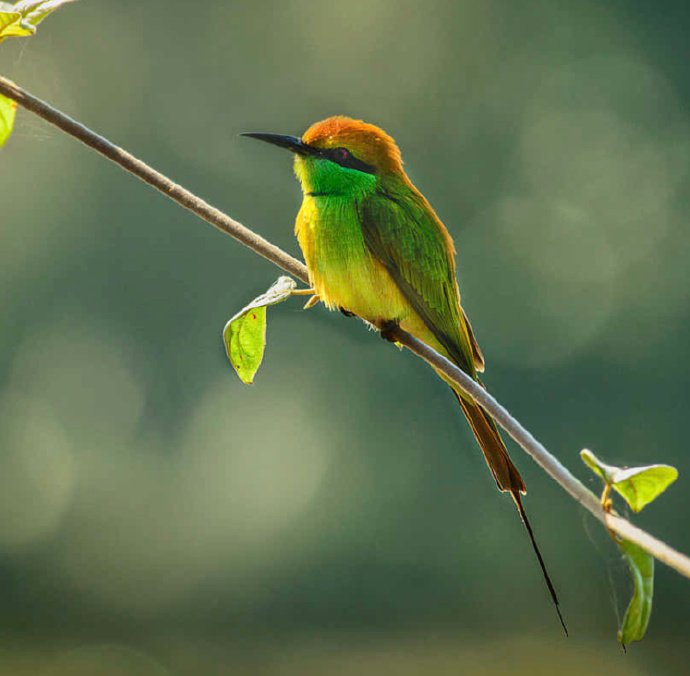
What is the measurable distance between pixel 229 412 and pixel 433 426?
67.0 inches

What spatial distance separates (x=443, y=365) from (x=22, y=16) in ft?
1.58

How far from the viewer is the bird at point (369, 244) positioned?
192 cm

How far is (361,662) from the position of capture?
970 centimetres

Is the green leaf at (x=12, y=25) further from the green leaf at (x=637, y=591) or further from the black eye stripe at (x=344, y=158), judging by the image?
the black eye stripe at (x=344, y=158)

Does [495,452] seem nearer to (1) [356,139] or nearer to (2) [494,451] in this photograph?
(2) [494,451]

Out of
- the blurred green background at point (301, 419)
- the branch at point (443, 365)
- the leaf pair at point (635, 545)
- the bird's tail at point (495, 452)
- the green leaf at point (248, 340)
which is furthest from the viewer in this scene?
the blurred green background at point (301, 419)

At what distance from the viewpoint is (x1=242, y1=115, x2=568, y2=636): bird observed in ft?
6.30

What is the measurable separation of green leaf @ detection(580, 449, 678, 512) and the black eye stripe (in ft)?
3.63

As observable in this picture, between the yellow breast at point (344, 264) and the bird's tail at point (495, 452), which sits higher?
the yellow breast at point (344, 264)

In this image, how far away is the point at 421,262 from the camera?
2.00 meters

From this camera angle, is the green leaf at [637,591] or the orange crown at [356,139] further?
the orange crown at [356,139]

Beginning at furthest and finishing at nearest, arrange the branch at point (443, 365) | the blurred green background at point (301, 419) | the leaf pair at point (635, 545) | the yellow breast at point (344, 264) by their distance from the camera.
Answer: the blurred green background at point (301, 419), the yellow breast at point (344, 264), the leaf pair at point (635, 545), the branch at point (443, 365)

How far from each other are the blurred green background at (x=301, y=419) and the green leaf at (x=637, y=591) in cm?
752

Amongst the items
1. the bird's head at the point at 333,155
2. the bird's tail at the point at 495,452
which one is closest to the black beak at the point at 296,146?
the bird's head at the point at 333,155
